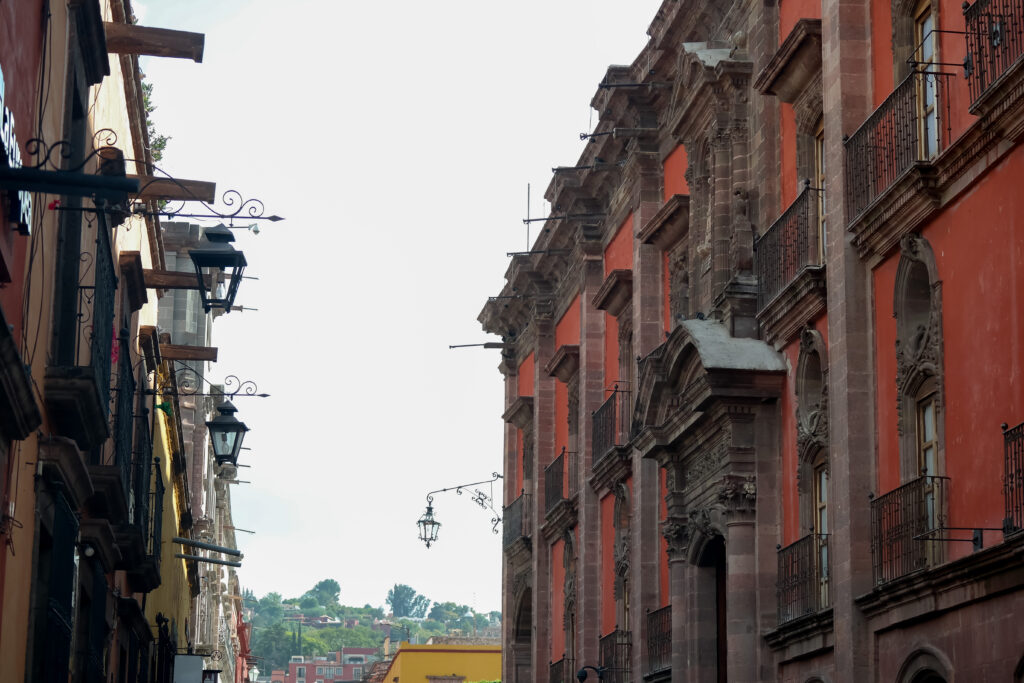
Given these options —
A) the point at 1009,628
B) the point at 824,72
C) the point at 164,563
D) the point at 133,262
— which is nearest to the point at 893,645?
the point at 1009,628

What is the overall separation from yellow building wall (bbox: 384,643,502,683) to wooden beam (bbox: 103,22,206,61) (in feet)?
174

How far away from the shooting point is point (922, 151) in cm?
1455

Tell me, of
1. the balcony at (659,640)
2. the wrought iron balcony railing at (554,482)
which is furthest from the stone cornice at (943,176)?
the wrought iron balcony railing at (554,482)

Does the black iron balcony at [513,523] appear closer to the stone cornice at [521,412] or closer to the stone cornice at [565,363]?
the stone cornice at [521,412]

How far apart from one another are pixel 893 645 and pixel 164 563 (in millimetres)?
17296

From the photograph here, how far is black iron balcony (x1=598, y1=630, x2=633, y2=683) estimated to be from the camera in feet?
79.7

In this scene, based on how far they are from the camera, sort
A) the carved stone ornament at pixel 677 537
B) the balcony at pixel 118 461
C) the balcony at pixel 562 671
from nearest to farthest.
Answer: the balcony at pixel 118 461
the carved stone ornament at pixel 677 537
the balcony at pixel 562 671

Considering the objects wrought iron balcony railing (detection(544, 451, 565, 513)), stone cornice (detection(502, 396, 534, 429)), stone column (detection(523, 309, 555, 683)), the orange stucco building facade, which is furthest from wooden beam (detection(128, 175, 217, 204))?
stone cornice (detection(502, 396, 534, 429))

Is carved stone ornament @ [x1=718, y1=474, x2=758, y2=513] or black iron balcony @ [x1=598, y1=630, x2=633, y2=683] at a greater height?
carved stone ornament @ [x1=718, y1=474, x2=758, y2=513]

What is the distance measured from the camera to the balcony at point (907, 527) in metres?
13.7

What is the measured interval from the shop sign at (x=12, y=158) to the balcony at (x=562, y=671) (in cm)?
1873

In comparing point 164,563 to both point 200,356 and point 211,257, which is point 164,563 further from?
point 211,257

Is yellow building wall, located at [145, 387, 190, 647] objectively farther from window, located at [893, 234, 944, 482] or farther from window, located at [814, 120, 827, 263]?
window, located at [893, 234, 944, 482]

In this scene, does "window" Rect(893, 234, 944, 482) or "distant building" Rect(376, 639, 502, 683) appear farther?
"distant building" Rect(376, 639, 502, 683)
